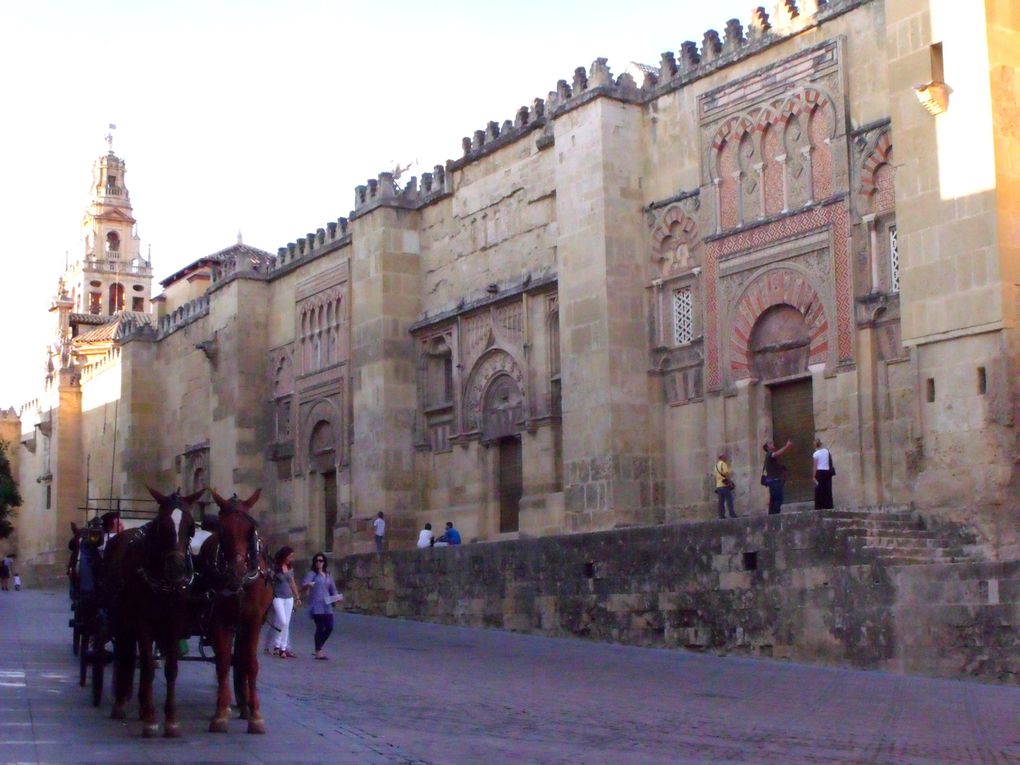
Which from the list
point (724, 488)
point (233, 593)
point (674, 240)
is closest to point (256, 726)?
point (233, 593)

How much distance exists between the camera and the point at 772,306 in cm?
1877

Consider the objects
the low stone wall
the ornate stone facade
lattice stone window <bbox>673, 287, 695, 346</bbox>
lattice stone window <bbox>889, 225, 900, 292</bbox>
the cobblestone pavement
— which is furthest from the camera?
lattice stone window <bbox>673, 287, 695, 346</bbox>

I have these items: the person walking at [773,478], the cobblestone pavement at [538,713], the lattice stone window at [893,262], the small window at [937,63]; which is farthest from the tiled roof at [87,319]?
the small window at [937,63]

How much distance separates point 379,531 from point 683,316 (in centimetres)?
732

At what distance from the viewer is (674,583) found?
52.9 feet

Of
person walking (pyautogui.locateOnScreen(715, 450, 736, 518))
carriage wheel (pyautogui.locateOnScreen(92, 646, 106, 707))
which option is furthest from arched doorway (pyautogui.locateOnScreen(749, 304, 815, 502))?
carriage wheel (pyautogui.locateOnScreen(92, 646, 106, 707))

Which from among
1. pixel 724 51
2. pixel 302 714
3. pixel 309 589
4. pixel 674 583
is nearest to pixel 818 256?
pixel 724 51

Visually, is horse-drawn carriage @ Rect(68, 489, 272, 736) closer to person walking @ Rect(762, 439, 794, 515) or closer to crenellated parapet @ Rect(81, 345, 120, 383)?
person walking @ Rect(762, 439, 794, 515)

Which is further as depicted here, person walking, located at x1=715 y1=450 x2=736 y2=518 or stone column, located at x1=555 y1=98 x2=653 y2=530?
stone column, located at x1=555 y1=98 x2=653 y2=530

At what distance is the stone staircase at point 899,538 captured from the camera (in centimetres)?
1405

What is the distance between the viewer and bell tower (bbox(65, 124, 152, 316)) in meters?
63.1

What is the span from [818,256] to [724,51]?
3.44 meters

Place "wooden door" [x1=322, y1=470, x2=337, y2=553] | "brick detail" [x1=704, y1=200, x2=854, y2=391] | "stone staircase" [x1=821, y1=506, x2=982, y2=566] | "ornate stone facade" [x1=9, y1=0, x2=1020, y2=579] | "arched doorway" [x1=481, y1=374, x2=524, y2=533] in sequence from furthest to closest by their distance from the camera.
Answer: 1. "wooden door" [x1=322, y1=470, x2=337, y2=553]
2. "arched doorway" [x1=481, y1=374, x2=524, y2=533]
3. "brick detail" [x1=704, y1=200, x2=854, y2=391]
4. "ornate stone facade" [x1=9, y1=0, x2=1020, y2=579]
5. "stone staircase" [x1=821, y1=506, x2=982, y2=566]

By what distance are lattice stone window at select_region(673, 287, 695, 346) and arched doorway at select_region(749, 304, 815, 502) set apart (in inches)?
50.1
